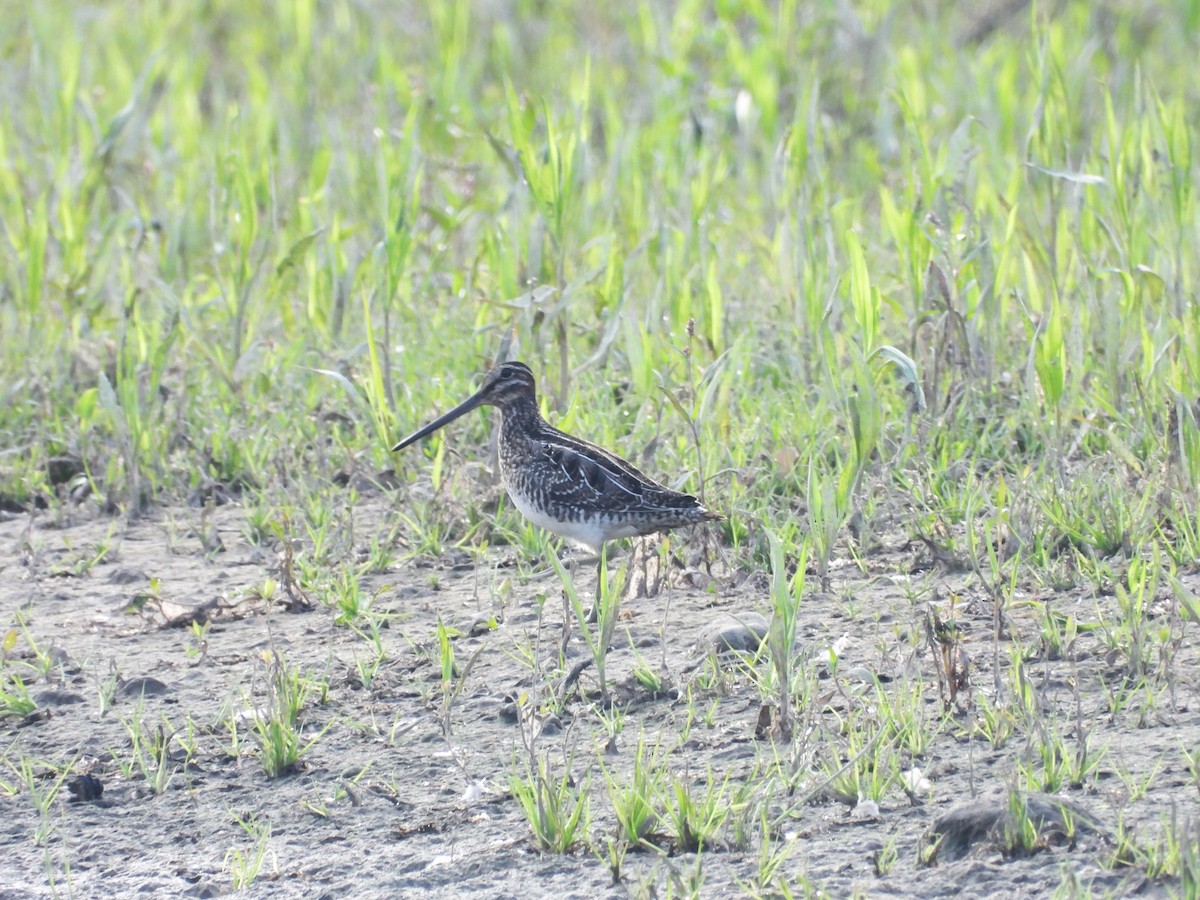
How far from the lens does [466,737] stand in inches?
169

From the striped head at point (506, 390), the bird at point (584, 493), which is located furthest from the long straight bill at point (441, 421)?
the bird at point (584, 493)

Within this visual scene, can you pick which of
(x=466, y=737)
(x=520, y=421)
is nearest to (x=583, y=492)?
(x=520, y=421)

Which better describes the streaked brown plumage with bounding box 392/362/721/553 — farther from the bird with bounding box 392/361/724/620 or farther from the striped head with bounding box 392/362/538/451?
the striped head with bounding box 392/362/538/451

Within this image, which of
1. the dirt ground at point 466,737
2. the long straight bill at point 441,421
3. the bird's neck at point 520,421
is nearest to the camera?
the dirt ground at point 466,737

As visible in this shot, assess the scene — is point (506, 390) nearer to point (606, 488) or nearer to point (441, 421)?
point (441, 421)

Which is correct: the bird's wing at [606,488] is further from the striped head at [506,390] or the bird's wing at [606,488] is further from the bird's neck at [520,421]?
the striped head at [506,390]

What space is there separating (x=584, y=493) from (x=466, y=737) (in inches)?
39.8

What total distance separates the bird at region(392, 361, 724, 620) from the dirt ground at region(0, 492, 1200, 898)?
0.23 metres

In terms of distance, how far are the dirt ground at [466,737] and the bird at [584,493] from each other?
0.74 feet

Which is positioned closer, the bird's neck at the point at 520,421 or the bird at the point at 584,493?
the bird at the point at 584,493

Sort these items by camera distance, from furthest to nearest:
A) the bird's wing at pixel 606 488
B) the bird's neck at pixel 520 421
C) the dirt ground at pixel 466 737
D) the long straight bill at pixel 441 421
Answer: the long straight bill at pixel 441 421 → the bird's neck at pixel 520 421 → the bird's wing at pixel 606 488 → the dirt ground at pixel 466 737

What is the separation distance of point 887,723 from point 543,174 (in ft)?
9.69

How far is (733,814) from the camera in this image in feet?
12.0

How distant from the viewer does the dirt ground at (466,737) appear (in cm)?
356
